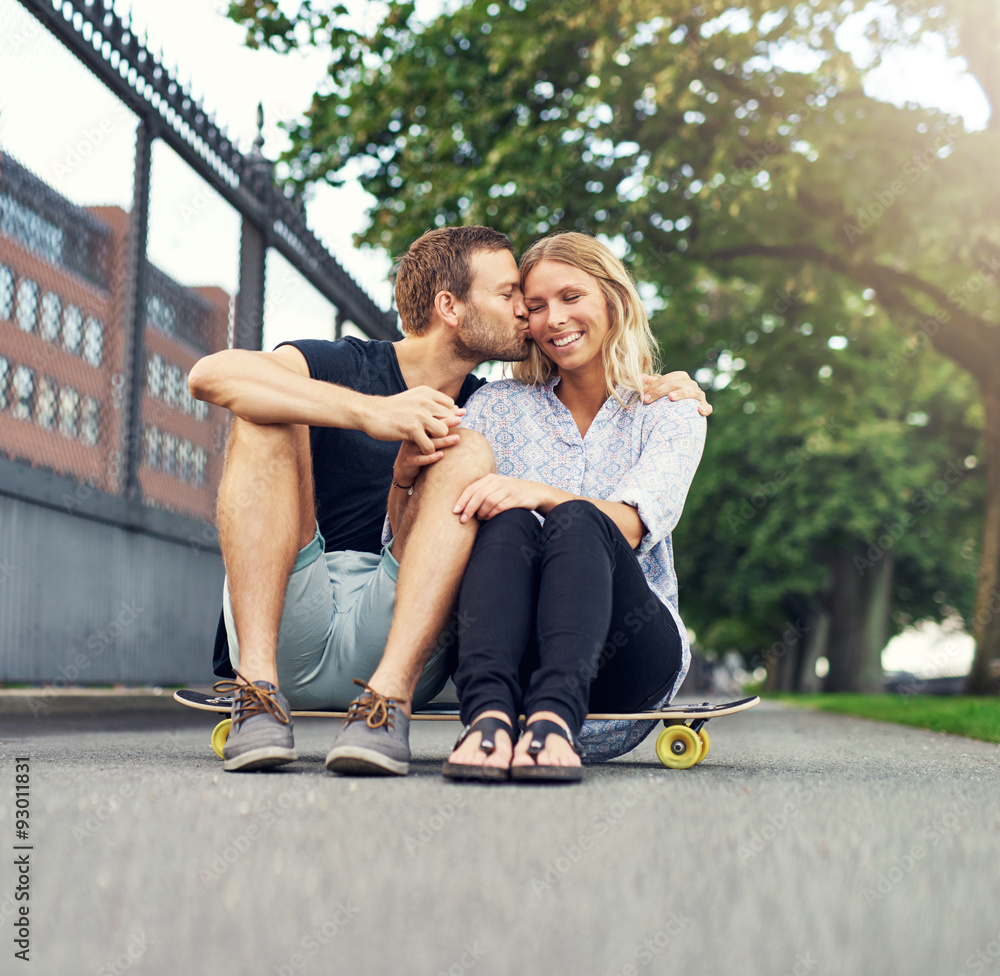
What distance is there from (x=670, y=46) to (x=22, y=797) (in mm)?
8038

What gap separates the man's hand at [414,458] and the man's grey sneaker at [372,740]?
0.59m

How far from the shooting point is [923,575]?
23.4m

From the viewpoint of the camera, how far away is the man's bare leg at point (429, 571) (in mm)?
2449

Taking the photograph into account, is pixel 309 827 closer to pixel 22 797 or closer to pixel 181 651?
pixel 22 797

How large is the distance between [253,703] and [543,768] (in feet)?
2.51

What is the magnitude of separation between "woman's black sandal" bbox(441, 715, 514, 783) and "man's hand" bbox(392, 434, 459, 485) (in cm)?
72

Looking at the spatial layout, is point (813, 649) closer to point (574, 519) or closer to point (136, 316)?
point (136, 316)

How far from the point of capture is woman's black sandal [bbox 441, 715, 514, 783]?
2.09m

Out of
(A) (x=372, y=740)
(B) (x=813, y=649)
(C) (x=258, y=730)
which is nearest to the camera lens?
(A) (x=372, y=740)

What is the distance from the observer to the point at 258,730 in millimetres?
2398

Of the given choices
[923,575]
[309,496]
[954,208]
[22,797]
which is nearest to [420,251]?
[309,496]

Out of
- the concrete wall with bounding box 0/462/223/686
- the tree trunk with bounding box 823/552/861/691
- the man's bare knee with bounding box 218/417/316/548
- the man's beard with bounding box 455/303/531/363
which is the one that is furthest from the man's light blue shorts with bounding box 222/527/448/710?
the tree trunk with bounding box 823/552/861/691

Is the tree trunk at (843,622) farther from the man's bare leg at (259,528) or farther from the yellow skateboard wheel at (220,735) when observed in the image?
the man's bare leg at (259,528)

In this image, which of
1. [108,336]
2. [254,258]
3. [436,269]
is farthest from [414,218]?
[436,269]
